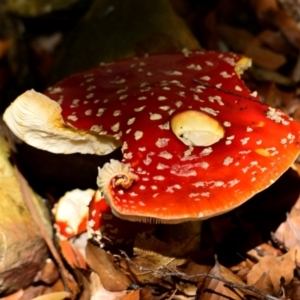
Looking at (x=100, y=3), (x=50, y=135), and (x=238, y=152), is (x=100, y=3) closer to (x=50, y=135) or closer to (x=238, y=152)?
(x=50, y=135)

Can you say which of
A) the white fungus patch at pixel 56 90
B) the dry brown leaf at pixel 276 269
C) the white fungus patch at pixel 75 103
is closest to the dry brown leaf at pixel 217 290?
the dry brown leaf at pixel 276 269

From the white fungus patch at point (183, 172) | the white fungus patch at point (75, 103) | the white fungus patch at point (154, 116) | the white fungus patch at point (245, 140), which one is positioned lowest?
the white fungus patch at point (75, 103)

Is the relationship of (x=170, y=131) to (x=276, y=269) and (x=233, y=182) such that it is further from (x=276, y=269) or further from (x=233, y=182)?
(x=276, y=269)

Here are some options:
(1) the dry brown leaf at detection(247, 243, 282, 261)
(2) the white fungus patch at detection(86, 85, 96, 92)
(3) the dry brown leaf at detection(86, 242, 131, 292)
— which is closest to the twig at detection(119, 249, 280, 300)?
(3) the dry brown leaf at detection(86, 242, 131, 292)

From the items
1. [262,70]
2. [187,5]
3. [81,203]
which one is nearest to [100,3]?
[187,5]

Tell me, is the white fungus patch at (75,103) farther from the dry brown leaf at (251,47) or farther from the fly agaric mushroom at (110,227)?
the dry brown leaf at (251,47)
